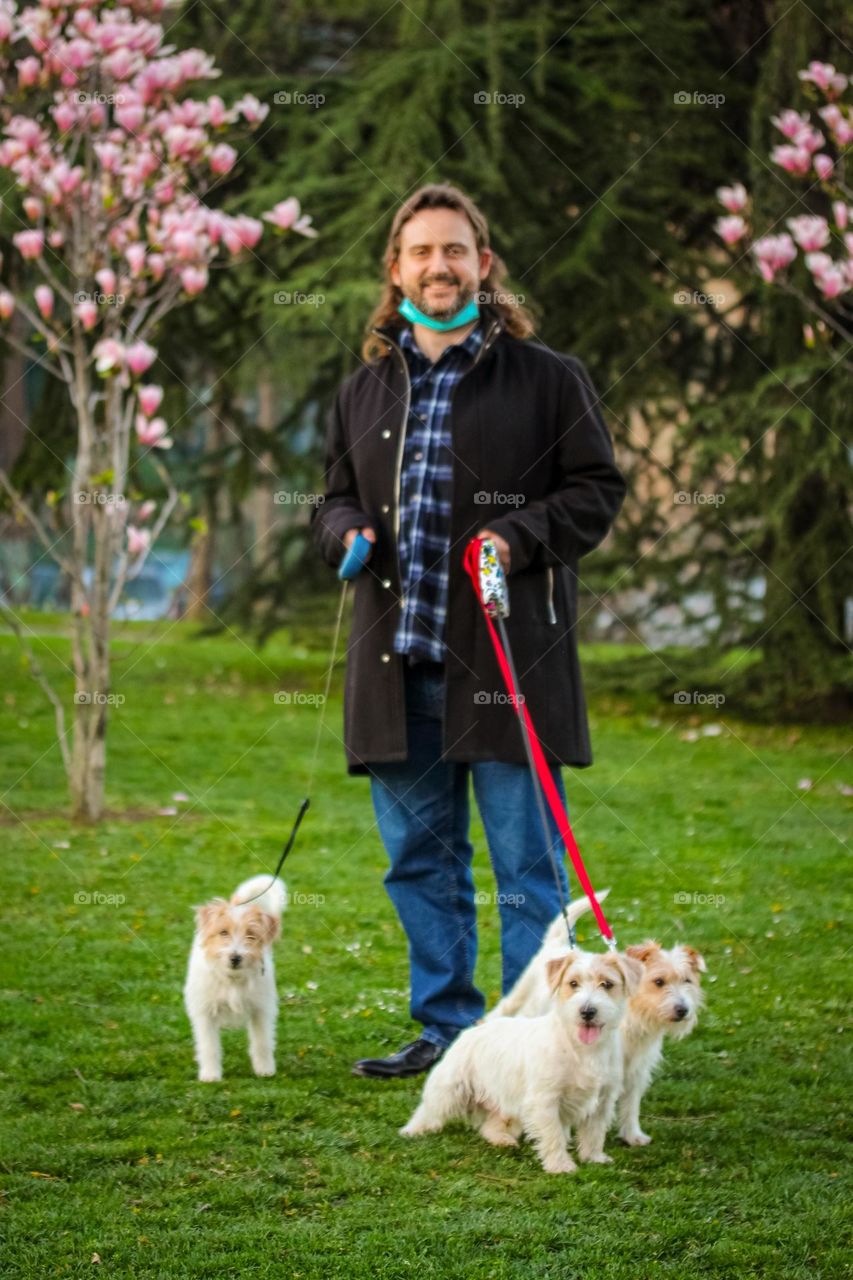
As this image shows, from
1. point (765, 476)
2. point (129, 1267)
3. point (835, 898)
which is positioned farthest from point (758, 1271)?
point (765, 476)

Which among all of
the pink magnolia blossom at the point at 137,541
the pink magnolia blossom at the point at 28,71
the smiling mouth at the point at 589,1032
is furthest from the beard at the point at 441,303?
the pink magnolia blossom at the point at 28,71

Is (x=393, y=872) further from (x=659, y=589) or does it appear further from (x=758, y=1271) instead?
(x=659, y=589)

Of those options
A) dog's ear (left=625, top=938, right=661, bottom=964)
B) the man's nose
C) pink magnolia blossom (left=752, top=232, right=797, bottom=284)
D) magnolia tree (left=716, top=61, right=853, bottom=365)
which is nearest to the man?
the man's nose

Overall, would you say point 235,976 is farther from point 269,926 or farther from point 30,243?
point 30,243

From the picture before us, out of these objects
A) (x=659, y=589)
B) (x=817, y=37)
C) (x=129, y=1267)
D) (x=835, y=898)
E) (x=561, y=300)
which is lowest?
(x=129, y=1267)

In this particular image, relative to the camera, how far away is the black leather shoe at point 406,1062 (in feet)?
14.3

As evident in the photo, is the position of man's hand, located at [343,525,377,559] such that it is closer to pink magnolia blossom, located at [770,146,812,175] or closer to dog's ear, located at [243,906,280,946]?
dog's ear, located at [243,906,280,946]

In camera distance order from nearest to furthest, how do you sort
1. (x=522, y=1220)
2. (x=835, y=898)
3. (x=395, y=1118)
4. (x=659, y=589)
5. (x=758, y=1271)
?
(x=758, y=1271), (x=522, y=1220), (x=395, y=1118), (x=835, y=898), (x=659, y=589)

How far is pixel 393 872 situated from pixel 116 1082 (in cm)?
93

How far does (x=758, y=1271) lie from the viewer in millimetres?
3094

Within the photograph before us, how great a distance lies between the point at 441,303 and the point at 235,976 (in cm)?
182

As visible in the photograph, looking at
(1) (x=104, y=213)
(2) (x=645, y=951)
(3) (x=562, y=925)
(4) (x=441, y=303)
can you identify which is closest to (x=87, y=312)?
(1) (x=104, y=213)

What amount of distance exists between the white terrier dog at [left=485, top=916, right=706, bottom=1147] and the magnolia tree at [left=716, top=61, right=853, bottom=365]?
5.24 meters

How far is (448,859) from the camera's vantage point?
431cm
